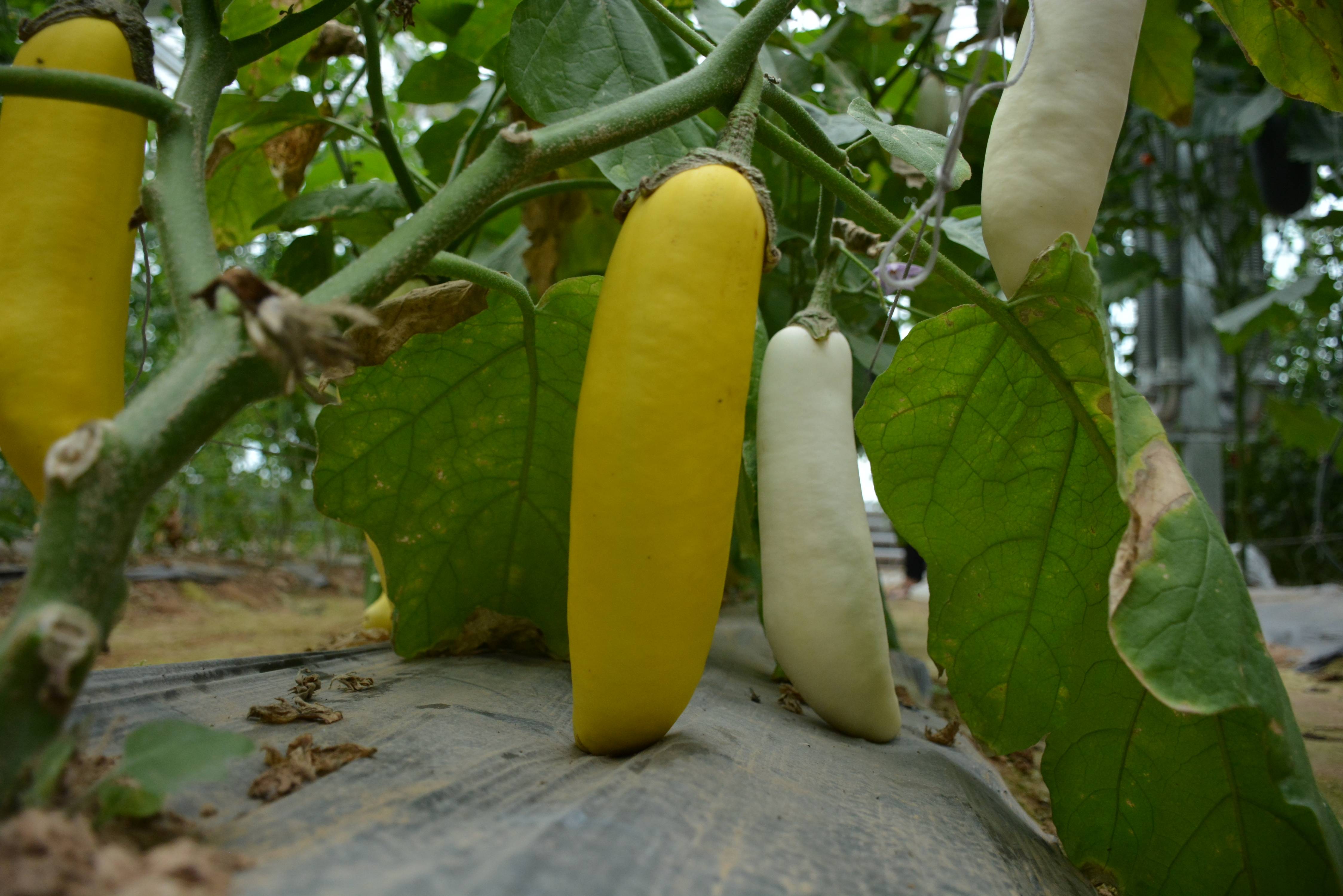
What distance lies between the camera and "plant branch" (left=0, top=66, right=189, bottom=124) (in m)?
0.41

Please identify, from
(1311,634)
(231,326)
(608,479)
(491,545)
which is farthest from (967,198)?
(1311,634)

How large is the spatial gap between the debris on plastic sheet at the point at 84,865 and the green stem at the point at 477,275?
11.5 inches

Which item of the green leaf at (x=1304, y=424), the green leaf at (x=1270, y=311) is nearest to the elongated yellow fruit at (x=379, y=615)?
the green leaf at (x=1270, y=311)

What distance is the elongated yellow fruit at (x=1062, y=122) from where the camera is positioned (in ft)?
1.88

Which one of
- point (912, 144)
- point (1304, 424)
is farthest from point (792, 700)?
point (1304, 424)

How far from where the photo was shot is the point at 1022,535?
2.24ft

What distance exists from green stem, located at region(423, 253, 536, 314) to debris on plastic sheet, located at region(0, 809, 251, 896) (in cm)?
29

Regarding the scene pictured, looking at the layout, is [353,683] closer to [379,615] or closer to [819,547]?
[819,547]

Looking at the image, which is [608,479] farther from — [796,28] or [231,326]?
[796,28]

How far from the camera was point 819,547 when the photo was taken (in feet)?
2.32

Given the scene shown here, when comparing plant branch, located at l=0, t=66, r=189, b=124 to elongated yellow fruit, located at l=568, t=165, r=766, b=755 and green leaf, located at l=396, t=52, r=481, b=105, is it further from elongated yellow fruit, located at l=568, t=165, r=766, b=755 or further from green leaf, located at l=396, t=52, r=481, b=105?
green leaf, located at l=396, t=52, r=481, b=105

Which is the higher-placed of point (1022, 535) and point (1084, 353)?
point (1084, 353)

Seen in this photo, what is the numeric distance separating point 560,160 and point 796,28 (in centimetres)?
132

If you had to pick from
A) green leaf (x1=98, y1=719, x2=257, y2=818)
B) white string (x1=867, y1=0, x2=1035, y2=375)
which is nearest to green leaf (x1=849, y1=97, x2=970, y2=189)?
white string (x1=867, y1=0, x2=1035, y2=375)
